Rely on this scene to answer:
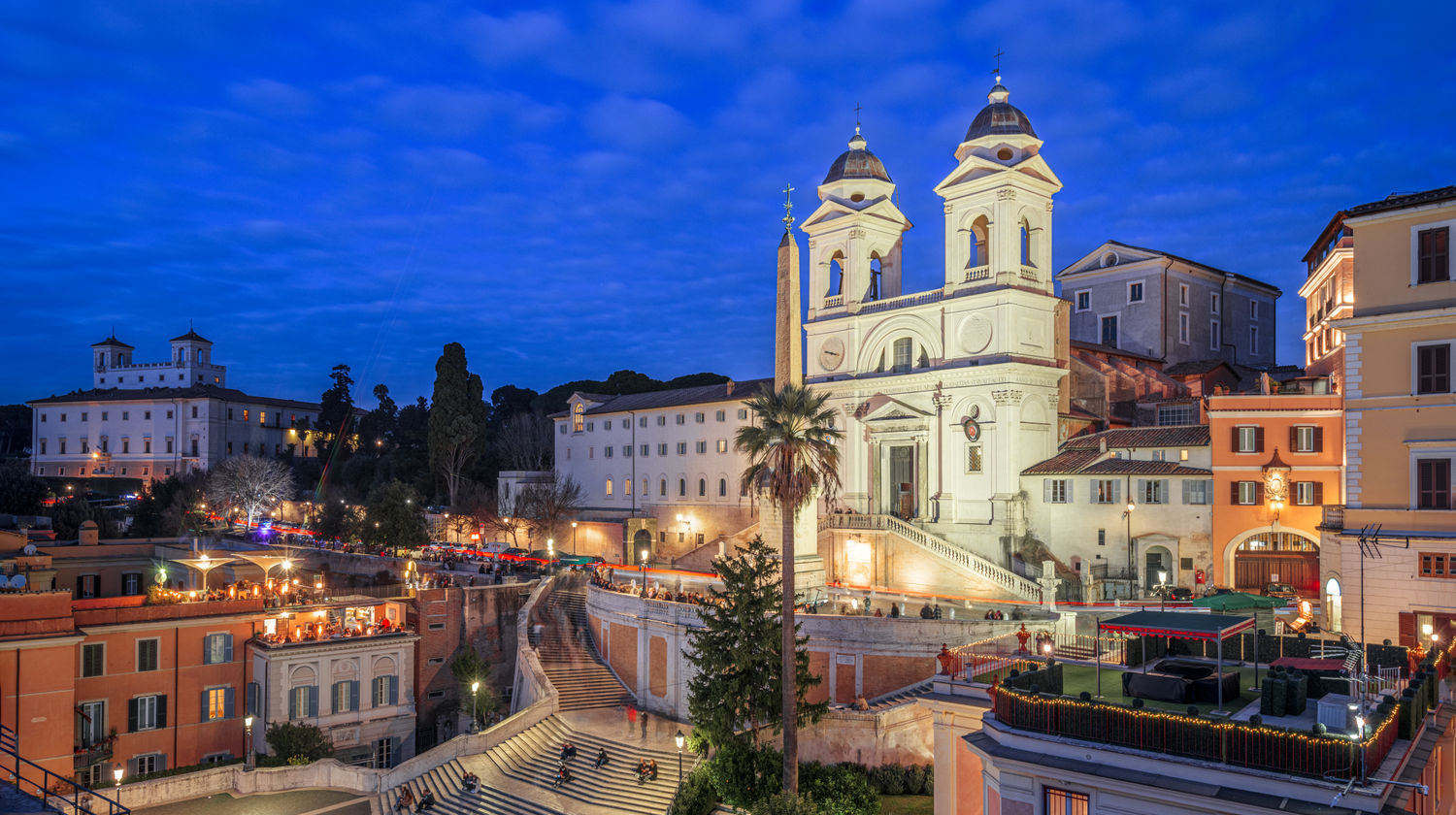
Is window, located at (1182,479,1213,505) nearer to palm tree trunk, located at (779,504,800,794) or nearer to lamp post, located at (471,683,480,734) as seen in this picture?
palm tree trunk, located at (779,504,800,794)

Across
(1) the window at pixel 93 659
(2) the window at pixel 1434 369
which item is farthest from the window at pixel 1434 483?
(1) the window at pixel 93 659

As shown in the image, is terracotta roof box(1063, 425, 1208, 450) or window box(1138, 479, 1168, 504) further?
terracotta roof box(1063, 425, 1208, 450)

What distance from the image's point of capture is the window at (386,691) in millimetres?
40031

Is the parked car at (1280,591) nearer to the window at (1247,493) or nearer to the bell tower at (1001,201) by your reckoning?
the window at (1247,493)

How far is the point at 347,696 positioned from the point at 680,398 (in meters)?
31.7

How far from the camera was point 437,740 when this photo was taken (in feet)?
140

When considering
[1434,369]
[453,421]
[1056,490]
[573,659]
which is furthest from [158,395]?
[1434,369]

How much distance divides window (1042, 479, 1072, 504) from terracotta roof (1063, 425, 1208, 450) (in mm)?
2455

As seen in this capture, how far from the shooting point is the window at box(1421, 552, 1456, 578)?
26.0m

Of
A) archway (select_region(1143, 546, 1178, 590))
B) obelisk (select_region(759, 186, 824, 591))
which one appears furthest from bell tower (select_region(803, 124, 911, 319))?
archway (select_region(1143, 546, 1178, 590))

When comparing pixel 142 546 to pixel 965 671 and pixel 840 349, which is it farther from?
pixel 965 671

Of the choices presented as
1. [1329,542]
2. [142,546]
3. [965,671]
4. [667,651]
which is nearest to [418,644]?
[667,651]

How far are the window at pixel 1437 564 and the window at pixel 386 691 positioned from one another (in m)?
37.8

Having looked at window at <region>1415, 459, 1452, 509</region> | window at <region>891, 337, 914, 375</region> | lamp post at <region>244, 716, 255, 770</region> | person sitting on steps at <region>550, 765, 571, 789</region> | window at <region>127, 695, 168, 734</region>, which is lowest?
lamp post at <region>244, 716, 255, 770</region>
